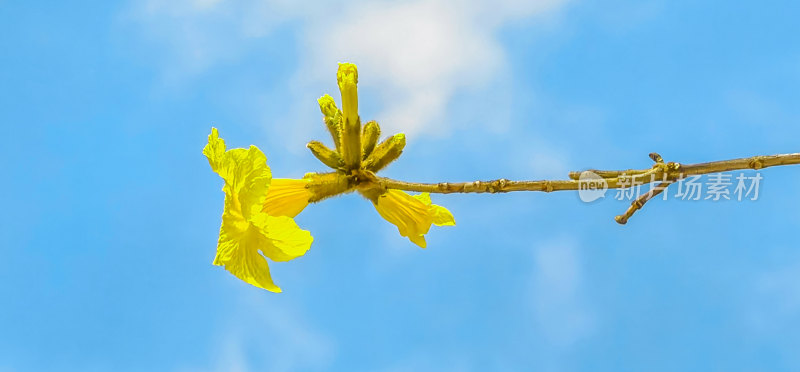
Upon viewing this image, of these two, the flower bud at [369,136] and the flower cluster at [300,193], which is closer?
the flower cluster at [300,193]

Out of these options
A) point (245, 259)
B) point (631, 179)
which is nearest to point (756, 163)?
point (631, 179)

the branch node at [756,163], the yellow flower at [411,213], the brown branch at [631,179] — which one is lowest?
the branch node at [756,163]

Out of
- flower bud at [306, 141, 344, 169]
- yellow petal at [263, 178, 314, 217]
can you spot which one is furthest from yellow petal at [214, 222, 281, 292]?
flower bud at [306, 141, 344, 169]

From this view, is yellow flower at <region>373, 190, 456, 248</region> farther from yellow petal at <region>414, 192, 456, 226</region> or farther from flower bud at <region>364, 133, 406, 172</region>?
flower bud at <region>364, 133, 406, 172</region>

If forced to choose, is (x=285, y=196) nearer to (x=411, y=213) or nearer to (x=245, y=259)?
(x=245, y=259)

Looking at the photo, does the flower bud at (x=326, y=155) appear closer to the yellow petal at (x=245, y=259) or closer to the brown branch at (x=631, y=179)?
the brown branch at (x=631, y=179)

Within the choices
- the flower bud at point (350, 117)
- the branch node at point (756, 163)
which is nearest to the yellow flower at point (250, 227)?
the flower bud at point (350, 117)

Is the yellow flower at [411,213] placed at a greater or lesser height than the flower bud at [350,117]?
lesser

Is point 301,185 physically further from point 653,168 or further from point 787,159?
point 787,159
